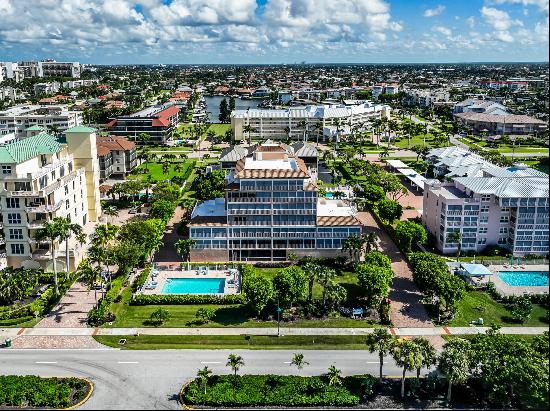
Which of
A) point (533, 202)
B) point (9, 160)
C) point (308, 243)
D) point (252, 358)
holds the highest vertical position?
point (9, 160)

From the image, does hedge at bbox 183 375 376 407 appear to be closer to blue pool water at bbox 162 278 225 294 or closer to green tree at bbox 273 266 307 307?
green tree at bbox 273 266 307 307

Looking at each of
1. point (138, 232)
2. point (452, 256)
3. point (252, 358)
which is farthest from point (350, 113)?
point (252, 358)

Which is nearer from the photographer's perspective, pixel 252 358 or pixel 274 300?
pixel 252 358

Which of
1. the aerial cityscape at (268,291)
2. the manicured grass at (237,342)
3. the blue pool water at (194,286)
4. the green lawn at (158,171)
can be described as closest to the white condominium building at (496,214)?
the aerial cityscape at (268,291)

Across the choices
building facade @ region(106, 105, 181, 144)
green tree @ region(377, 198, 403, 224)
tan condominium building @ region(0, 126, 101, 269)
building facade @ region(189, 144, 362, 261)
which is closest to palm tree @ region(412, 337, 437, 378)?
building facade @ region(189, 144, 362, 261)

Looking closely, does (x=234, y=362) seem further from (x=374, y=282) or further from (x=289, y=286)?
(x=374, y=282)

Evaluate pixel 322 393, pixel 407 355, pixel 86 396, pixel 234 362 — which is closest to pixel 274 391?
pixel 322 393

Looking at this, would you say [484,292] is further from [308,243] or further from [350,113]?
[350,113]
